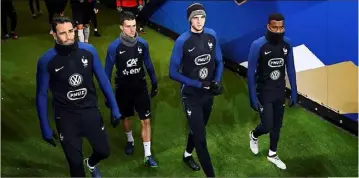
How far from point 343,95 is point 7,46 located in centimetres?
694

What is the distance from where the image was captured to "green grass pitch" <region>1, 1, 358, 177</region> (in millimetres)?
6426

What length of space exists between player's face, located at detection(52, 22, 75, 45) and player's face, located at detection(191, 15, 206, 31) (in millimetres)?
1340

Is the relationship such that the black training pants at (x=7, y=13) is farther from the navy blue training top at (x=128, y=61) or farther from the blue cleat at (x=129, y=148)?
the navy blue training top at (x=128, y=61)

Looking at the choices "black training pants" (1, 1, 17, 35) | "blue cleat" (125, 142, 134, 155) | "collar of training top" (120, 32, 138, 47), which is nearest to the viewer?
"collar of training top" (120, 32, 138, 47)

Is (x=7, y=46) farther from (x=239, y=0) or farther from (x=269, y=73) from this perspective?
(x=269, y=73)

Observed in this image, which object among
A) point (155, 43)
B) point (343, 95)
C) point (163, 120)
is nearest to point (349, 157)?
point (343, 95)

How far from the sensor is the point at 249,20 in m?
8.98

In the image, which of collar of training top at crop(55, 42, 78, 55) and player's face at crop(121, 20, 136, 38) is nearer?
collar of training top at crop(55, 42, 78, 55)

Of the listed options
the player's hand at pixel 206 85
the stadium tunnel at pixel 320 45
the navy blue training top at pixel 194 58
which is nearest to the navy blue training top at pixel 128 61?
the navy blue training top at pixel 194 58

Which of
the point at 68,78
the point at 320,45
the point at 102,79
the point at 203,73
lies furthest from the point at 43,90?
the point at 320,45

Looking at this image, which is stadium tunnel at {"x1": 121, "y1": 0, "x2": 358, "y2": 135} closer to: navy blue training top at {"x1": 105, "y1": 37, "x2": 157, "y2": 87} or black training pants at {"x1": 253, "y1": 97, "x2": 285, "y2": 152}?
black training pants at {"x1": 253, "y1": 97, "x2": 285, "y2": 152}

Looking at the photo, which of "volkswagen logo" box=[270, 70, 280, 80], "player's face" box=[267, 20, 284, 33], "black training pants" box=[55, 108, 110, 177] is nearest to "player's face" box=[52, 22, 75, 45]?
"black training pants" box=[55, 108, 110, 177]

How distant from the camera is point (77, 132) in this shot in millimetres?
5188

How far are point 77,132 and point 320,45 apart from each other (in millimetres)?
4070
